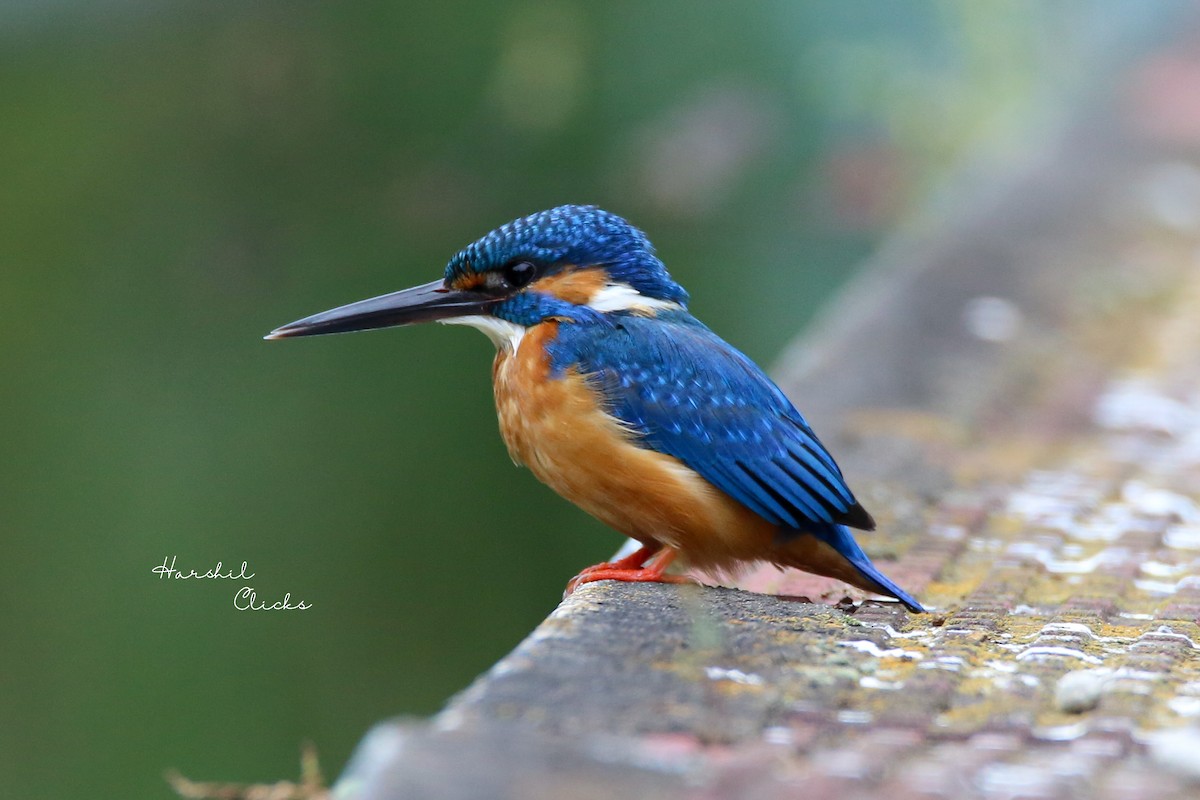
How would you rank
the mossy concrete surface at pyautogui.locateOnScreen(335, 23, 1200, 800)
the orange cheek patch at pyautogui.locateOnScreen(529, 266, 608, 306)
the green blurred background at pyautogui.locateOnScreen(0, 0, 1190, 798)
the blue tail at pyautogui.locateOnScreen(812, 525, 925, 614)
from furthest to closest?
the green blurred background at pyautogui.locateOnScreen(0, 0, 1190, 798)
the orange cheek patch at pyautogui.locateOnScreen(529, 266, 608, 306)
the blue tail at pyautogui.locateOnScreen(812, 525, 925, 614)
the mossy concrete surface at pyautogui.locateOnScreen(335, 23, 1200, 800)

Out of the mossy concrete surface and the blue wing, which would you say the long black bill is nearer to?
the blue wing

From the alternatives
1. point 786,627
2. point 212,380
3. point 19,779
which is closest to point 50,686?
point 19,779

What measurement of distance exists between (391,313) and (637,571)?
80 cm

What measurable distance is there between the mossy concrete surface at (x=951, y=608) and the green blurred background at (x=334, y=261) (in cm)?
217

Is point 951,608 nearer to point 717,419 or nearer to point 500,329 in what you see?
point 717,419

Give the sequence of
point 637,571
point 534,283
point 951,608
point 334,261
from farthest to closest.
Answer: point 334,261, point 534,283, point 637,571, point 951,608

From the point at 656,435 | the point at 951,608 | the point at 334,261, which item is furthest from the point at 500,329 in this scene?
the point at 334,261

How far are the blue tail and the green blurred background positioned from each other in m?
3.03

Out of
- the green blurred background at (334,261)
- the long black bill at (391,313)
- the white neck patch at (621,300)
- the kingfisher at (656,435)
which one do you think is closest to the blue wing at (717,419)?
the kingfisher at (656,435)

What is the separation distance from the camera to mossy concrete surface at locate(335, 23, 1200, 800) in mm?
1612

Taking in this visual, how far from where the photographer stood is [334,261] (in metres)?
7.86

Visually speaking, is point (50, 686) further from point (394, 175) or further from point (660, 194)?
point (660, 194)

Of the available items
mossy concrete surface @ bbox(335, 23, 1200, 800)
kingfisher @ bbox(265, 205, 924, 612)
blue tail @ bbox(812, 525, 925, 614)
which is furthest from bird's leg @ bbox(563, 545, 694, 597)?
blue tail @ bbox(812, 525, 925, 614)

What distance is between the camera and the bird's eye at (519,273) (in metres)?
3.03
